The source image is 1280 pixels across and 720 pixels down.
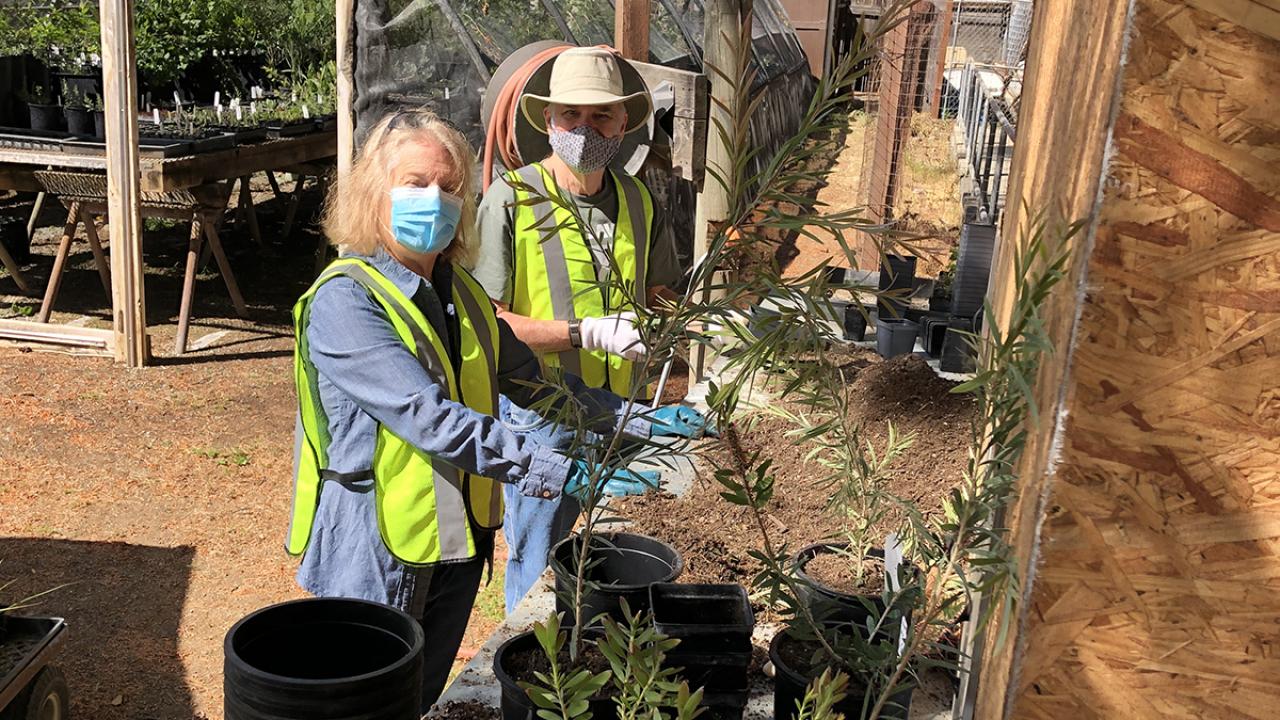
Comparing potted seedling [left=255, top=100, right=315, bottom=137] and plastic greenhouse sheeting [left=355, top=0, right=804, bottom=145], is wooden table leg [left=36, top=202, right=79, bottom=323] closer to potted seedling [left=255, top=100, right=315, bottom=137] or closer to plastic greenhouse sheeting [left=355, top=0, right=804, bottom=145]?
potted seedling [left=255, top=100, right=315, bottom=137]

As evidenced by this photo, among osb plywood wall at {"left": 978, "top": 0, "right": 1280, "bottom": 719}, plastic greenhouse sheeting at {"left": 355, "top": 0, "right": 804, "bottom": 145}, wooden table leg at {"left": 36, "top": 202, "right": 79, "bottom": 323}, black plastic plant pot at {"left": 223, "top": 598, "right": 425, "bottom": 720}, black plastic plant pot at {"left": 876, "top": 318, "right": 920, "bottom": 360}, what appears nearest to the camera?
osb plywood wall at {"left": 978, "top": 0, "right": 1280, "bottom": 719}

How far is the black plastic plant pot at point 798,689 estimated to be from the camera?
180cm

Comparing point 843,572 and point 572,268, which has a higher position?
point 572,268

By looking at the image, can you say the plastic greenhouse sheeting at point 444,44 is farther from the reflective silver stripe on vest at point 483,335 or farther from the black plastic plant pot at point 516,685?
the black plastic plant pot at point 516,685

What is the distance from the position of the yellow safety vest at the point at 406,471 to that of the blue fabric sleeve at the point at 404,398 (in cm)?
6

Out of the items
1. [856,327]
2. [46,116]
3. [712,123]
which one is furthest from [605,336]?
[46,116]

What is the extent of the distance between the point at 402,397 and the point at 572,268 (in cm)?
111

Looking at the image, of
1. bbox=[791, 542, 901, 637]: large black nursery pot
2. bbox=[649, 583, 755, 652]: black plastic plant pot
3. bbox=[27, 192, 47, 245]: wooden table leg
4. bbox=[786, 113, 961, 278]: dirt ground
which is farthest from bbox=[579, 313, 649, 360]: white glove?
bbox=[27, 192, 47, 245]: wooden table leg

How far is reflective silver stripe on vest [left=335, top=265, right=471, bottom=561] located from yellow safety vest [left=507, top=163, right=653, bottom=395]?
739mm

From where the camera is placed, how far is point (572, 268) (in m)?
3.44

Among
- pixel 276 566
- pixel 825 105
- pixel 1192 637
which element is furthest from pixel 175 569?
pixel 1192 637

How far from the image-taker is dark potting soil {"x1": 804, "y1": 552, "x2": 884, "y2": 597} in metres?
2.52

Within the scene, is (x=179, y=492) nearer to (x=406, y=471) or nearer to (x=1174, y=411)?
(x=406, y=471)

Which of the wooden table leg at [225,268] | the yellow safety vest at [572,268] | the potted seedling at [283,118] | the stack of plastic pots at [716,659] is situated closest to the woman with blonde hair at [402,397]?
the yellow safety vest at [572,268]
